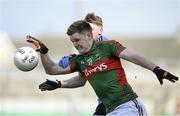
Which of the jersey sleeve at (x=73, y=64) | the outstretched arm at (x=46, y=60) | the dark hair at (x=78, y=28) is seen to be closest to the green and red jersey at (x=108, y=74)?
the dark hair at (x=78, y=28)

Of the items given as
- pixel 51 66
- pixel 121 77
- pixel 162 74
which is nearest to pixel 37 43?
pixel 51 66

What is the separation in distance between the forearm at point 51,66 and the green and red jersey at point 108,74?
65 cm

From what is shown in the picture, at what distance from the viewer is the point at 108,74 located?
7430 millimetres

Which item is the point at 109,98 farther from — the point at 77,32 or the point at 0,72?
the point at 0,72

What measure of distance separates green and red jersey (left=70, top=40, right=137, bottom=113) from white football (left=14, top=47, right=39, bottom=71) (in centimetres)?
93

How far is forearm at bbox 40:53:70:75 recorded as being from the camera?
809cm

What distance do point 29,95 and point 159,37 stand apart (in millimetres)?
12399

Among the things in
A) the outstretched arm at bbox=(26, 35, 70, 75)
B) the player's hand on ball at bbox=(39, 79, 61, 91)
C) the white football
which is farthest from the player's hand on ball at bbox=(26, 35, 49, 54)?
the player's hand on ball at bbox=(39, 79, 61, 91)

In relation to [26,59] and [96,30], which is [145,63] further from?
[26,59]

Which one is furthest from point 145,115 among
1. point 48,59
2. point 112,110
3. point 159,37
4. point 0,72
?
point 159,37

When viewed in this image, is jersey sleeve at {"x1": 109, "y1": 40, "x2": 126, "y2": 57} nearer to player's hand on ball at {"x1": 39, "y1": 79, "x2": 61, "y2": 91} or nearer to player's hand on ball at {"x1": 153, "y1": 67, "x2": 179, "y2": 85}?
player's hand on ball at {"x1": 153, "y1": 67, "x2": 179, "y2": 85}

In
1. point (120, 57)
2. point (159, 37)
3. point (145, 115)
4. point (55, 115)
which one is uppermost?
point (120, 57)

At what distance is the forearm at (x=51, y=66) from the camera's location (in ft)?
26.6

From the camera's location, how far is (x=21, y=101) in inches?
1019
